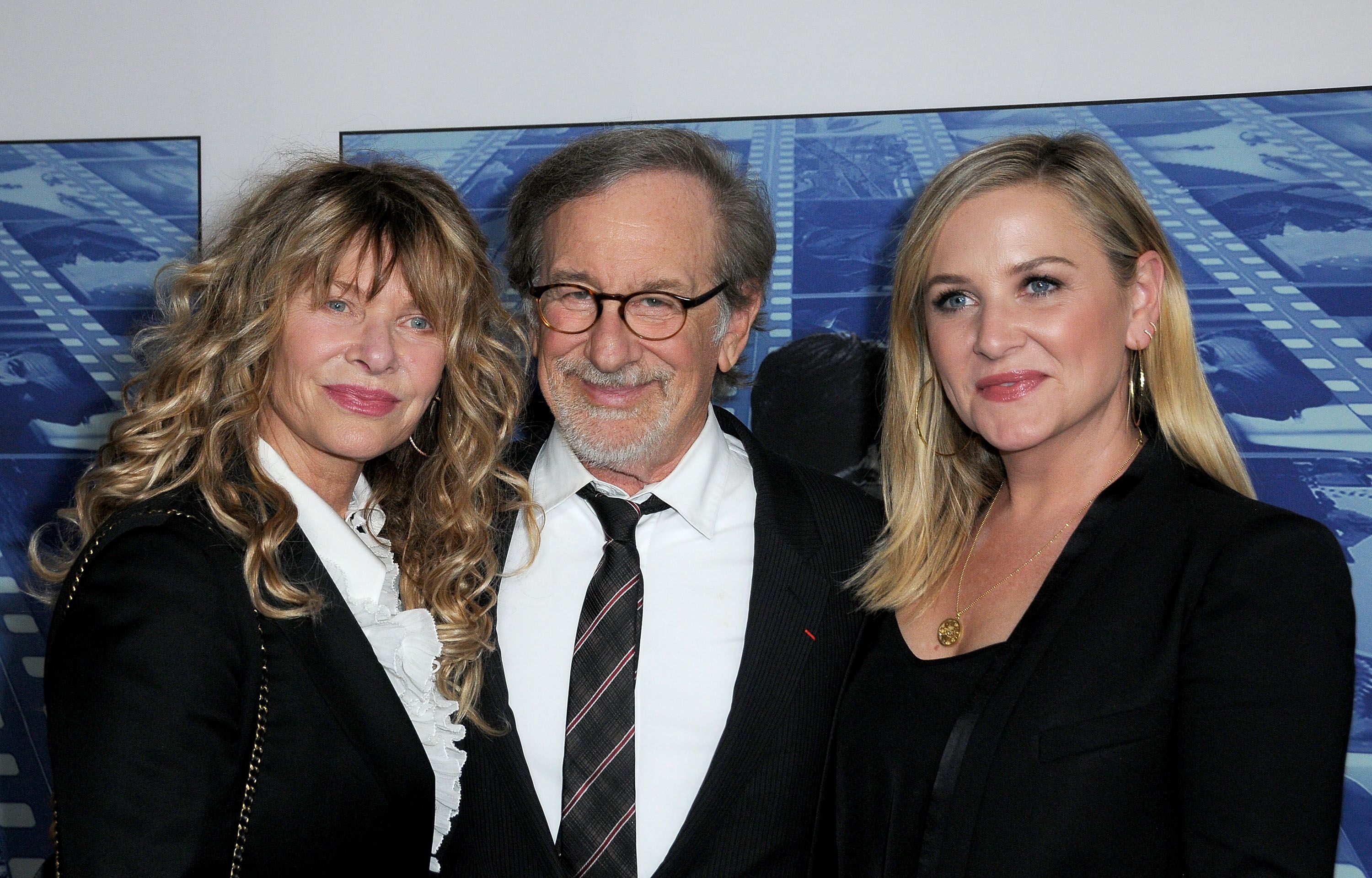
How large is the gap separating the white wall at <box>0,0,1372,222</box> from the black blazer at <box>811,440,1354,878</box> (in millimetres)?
1246

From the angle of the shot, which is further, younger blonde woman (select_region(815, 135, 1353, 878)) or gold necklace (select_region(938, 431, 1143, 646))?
gold necklace (select_region(938, 431, 1143, 646))

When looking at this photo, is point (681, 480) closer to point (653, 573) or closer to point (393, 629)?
point (653, 573)

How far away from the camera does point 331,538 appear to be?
1702 millimetres

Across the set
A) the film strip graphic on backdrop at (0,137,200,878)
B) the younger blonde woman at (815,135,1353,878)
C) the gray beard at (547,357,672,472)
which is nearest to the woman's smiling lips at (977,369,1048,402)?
the younger blonde woman at (815,135,1353,878)

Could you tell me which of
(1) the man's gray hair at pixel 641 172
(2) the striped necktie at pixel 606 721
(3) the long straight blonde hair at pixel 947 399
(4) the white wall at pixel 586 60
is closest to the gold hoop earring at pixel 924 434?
(3) the long straight blonde hair at pixel 947 399

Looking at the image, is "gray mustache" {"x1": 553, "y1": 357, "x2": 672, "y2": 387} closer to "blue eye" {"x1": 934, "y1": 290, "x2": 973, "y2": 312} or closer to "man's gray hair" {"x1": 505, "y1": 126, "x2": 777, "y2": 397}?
"man's gray hair" {"x1": 505, "y1": 126, "x2": 777, "y2": 397}

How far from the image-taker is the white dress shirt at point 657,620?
1.83 m

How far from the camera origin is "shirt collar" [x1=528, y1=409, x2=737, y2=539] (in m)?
2.02

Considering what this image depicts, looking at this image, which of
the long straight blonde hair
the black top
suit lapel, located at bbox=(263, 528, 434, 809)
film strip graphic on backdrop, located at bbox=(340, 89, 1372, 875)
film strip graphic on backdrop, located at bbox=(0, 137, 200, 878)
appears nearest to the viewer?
suit lapel, located at bbox=(263, 528, 434, 809)

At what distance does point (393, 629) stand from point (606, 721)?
0.37 metres

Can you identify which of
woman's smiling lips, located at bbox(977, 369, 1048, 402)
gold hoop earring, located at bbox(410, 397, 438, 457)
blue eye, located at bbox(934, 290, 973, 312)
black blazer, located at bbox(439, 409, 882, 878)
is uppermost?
blue eye, located at bbox(934, 290, 973, 312)

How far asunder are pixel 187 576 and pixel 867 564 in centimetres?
113

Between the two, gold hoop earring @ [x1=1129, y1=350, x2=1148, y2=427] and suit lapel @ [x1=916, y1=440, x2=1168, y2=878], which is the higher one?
gold hoop earring @ [x1=1129, y1=350, x2=1148, y2=427]

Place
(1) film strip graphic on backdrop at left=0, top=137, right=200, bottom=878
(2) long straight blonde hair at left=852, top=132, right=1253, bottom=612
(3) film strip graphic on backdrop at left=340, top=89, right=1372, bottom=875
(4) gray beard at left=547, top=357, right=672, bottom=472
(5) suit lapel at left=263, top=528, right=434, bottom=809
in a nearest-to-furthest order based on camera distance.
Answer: (5) suit lapel at left=263, top=528, right=434, bottom=809 < (2) long straight blonde hair at left=852, top=132, right=1253, bottom=612 < (4) gray beard at left=547, top=357, right=672, bottom=472 < (3) film strip graphic on backdrop at left=340, top=89, right=1372, bottom=875 < (1) film strip graphic on backdrop at left=0, top=137, right=200, bottom=878
